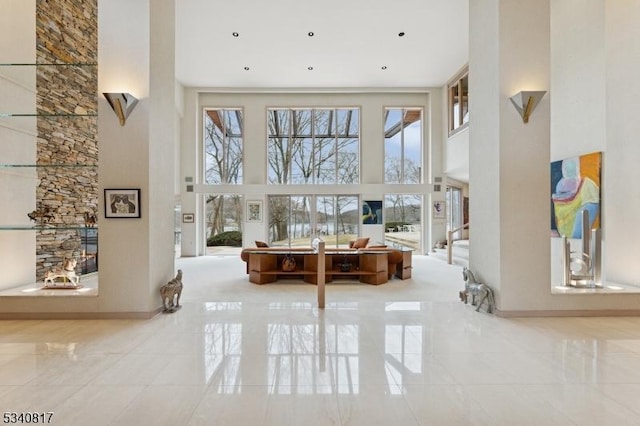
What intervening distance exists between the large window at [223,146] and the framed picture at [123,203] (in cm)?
753

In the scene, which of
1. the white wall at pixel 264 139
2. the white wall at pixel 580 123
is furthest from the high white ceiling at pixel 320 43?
the white wall at pixel 580 123

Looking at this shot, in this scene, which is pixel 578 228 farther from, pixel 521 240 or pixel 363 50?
pixel 363 50

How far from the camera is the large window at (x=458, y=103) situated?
32.4 feet

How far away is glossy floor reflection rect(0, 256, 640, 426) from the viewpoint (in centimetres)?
205

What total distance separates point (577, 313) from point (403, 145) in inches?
332

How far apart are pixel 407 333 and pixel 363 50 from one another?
300 inches

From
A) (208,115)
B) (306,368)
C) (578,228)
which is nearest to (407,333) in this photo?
(306,368)

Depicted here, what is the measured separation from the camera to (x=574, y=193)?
5.75 metres

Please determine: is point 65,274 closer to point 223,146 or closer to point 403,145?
point 223,146

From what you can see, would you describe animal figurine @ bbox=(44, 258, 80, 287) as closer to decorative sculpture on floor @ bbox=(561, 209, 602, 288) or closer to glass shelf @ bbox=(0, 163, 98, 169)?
glass shelf @ bbox=(0, 163, 98, 169)

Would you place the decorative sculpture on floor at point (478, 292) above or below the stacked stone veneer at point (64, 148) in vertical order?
below

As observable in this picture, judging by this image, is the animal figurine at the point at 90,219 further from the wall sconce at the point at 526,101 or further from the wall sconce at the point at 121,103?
the wall sconce at the point at 526,101

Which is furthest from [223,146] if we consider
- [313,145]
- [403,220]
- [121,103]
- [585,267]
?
[585,267]

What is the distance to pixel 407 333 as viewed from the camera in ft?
11.3
